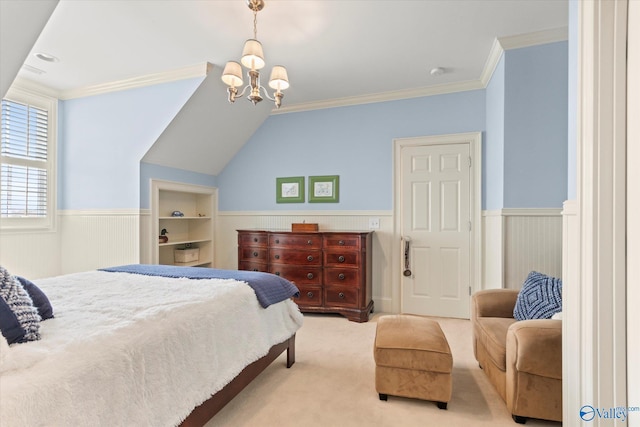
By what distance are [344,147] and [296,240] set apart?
1.37m

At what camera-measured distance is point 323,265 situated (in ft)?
12.0

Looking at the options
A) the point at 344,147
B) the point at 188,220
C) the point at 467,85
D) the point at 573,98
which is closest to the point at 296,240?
the point at 344,147

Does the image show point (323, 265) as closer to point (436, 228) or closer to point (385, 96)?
point (436, 228)

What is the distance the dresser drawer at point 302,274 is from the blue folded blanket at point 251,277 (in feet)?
4.32

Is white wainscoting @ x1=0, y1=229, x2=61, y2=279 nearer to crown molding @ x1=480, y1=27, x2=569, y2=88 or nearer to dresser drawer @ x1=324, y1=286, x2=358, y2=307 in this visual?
dresser drawer @ x1=324, y1=286, x2=358, y2=307

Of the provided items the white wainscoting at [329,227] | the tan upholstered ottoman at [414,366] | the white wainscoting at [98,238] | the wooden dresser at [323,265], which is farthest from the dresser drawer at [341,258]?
the white wainscoting at [98,238]

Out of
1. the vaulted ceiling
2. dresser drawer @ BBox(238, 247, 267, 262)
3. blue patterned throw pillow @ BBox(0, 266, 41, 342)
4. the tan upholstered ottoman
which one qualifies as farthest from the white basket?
the tan upholstered ottoman

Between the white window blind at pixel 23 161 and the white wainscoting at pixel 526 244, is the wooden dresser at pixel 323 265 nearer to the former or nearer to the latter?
the white wainscoting at pixel 526 244

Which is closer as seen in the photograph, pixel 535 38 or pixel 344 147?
pixel 535 38

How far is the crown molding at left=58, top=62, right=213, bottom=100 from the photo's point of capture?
319 cm

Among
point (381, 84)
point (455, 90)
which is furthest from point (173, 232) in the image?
point (455, 90)

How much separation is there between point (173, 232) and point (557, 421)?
4372 mm

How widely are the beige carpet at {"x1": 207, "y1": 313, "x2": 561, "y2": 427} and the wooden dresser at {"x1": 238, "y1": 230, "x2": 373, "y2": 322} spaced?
87cm
